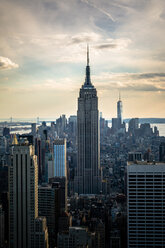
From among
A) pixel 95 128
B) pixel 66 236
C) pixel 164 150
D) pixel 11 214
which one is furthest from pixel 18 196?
pixel 95 128

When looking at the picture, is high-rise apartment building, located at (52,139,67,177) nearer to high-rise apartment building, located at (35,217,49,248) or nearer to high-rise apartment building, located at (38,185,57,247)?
high-rise apartment building, located at (38,185,57,247)

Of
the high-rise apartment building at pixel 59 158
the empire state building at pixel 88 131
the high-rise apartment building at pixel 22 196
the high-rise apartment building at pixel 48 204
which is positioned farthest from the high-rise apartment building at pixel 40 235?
the empire state building at pixel 88 131

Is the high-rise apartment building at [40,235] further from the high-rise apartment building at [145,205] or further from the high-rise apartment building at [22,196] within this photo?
the high-rise apartment building at [145,205]

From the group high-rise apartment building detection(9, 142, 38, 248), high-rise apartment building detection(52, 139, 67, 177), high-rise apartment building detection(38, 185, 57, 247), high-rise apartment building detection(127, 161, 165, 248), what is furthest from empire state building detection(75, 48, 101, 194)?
high-rise apartment building detection(9, 142, 38, 248)

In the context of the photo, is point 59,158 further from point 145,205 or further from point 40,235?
point 145,205

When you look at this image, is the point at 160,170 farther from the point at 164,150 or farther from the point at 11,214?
the point at 164,150

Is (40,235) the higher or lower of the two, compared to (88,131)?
lower

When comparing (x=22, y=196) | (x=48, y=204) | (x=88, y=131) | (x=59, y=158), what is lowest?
(x=48, y=204)

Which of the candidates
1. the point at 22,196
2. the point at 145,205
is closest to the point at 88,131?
the point at 145,205
